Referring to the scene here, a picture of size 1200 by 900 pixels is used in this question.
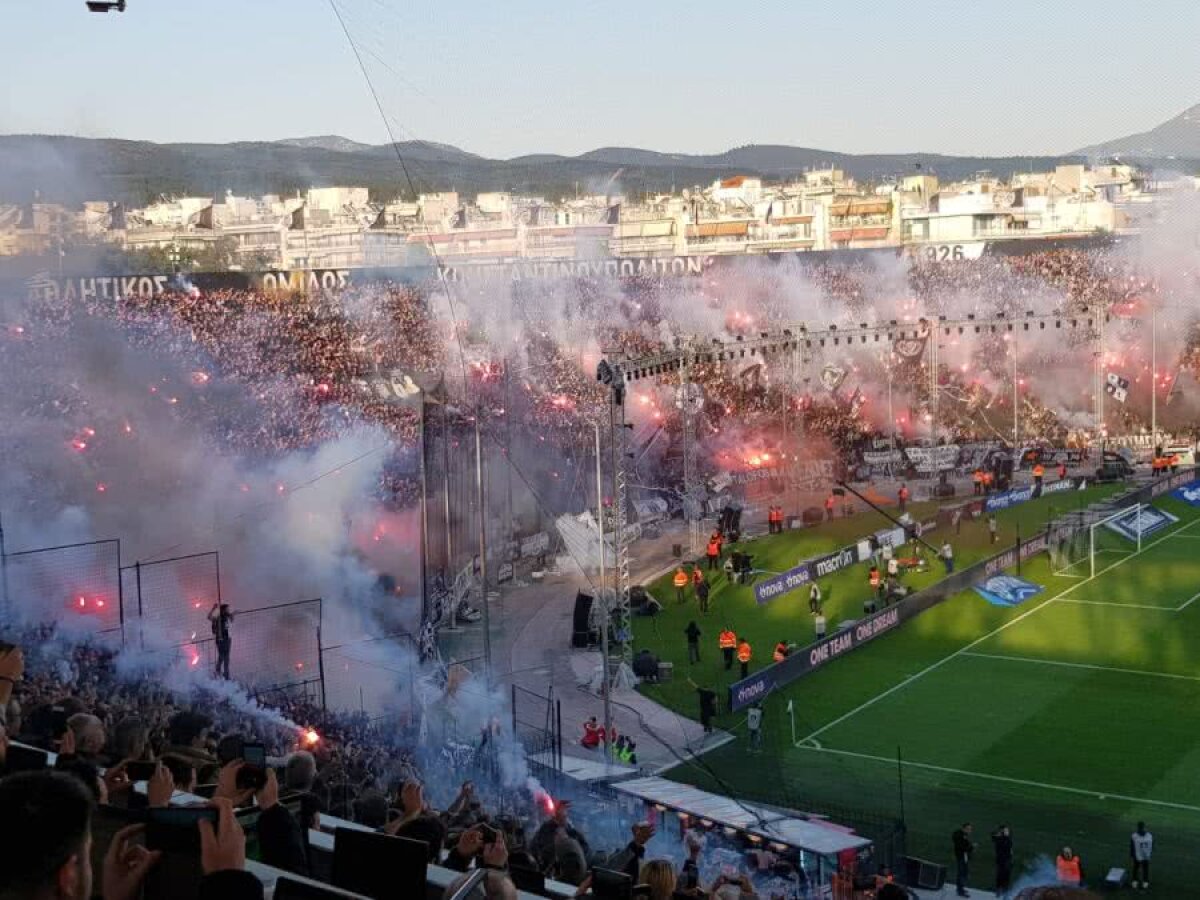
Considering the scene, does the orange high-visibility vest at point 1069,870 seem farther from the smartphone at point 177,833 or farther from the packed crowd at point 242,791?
the smartphone at point 177,833

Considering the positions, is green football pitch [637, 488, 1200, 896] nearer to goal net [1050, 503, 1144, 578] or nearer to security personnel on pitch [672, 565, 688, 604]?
goal net [1050, 503, 1144, 578]

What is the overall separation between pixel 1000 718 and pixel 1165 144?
3706 cm

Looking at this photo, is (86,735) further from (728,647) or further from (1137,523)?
(1137,523)

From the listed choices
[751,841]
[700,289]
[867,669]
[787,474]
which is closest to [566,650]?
[867,669]

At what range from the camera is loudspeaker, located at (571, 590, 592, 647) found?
20.9 metres

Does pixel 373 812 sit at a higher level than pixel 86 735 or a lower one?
lower

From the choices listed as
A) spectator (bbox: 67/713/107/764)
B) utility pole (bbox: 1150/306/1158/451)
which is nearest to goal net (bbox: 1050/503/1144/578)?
utility pole (bbox: 1150/306/1158/451)

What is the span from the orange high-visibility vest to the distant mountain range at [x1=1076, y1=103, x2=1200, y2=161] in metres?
37.3

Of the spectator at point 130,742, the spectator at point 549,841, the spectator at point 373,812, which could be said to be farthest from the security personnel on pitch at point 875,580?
the spectator at point 130,742

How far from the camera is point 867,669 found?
19.6 m

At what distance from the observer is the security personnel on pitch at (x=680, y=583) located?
23.9 meters

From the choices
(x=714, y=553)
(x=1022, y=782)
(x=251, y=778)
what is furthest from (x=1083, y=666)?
(x=251, y=778)

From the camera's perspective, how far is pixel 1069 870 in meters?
11.7

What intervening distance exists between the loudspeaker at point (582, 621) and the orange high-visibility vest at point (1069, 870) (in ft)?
32.1
